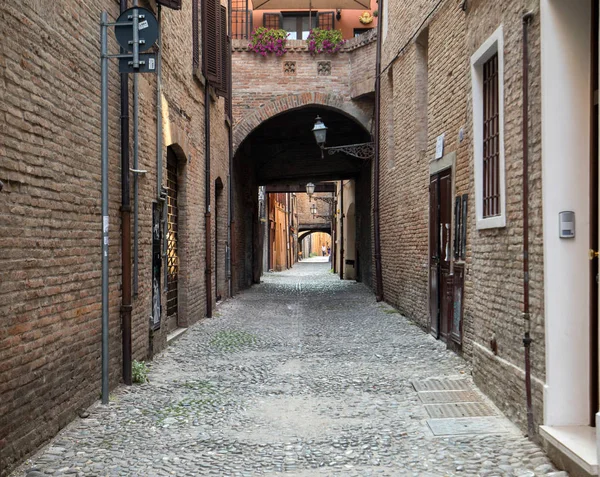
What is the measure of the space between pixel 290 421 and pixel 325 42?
13.3m

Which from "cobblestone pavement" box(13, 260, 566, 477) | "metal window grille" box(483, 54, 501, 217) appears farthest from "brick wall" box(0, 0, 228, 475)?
"metal window grille" box(483, 54, 501, 217)

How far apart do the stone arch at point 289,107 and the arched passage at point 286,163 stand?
0.12 feet

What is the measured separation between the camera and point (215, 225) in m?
12.9

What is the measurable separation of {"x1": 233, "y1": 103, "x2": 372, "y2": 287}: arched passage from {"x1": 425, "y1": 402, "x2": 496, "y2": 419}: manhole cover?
11.9m

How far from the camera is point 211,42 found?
38.7 feet

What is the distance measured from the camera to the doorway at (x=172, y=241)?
916cm

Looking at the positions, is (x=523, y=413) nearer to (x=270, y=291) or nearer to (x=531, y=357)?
(x=531, y=357)

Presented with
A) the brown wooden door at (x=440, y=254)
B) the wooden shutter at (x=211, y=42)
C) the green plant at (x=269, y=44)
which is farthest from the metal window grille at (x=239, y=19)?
the brown wooden door at (x=440, y=254)

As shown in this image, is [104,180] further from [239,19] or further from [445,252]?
[239,19]

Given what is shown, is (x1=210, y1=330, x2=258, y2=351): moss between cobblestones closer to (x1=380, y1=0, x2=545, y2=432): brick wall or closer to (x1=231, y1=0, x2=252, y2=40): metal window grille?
(x1=380, y1=0, x2=545, y2=432): brick wall

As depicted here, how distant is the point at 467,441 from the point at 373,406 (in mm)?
1141

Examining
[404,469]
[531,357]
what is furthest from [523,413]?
[404,469]

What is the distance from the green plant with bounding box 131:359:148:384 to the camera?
6.19 meters

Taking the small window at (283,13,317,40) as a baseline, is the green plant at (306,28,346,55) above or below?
below
